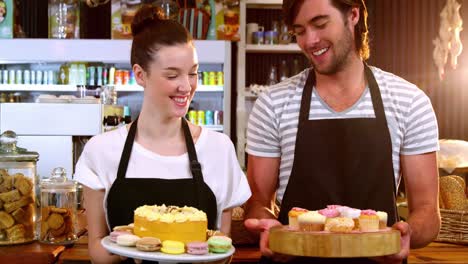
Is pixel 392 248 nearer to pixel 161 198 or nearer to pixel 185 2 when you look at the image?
pixel 161 198

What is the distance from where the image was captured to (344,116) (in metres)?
1.92

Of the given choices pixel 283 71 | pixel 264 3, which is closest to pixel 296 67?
pixel 283 71

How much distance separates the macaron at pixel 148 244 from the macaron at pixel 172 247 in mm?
13

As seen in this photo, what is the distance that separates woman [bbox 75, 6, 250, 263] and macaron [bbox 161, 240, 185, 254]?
28cm

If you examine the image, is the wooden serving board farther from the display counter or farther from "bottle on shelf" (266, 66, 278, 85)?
"bottle on shelf" (266, 66, 278, 85)

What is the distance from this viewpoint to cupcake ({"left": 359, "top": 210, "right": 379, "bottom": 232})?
1542 mm

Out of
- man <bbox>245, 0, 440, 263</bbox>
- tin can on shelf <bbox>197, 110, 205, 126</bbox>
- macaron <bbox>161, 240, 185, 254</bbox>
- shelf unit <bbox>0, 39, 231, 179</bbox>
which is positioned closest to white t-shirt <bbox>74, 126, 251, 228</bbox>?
man <bbox>245, 0, 440, 263</bbox>

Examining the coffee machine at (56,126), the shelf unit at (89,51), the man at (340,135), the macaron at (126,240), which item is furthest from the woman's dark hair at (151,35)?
the shelf unit at (89,51)

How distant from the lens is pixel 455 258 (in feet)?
7.46

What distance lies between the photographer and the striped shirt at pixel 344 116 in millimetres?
1881

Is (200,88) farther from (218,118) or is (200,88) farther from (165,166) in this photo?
(165,166)

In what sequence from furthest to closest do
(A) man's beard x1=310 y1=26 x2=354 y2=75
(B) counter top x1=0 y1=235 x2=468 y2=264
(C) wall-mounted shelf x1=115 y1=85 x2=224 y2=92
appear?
(C) wall-mounted shelf x1=115 y1=85 x2=224 y2=92 < (B) counter top x1=0 y1=235 x2=468 y2=264 < (A) man's beard x1=310 y1=26 x2=354 y2=75

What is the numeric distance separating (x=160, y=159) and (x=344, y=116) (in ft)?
1.74

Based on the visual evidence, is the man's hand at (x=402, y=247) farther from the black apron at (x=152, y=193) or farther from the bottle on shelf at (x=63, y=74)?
the bottle on shelf at (x=63, y=74)
